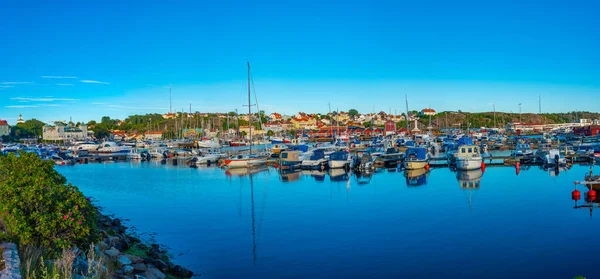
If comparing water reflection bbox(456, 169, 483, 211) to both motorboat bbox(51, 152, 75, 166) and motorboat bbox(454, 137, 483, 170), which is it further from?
motorboat bbox(51, 152, 75, 166)

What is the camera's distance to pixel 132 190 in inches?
1427

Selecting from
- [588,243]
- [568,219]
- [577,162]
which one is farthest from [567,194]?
[577,162]

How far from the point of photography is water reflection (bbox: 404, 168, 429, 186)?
36531 millimetres

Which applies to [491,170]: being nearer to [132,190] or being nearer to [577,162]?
[577,162]

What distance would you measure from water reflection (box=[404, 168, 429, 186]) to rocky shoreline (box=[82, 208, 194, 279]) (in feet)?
74.4

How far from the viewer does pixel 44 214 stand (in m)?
11.2

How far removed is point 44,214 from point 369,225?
45.9 ft

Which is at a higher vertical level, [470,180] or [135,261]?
[135,261]

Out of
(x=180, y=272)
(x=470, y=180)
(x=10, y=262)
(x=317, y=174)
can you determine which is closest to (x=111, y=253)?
(x=180, y=272)

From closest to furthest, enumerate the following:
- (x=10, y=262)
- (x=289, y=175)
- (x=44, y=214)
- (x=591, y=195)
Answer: (x=10, y=262)
(x=44, y=214)
(x=591, y=195)
(x=289, y=175)

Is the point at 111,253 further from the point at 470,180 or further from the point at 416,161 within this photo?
the point at 416,161

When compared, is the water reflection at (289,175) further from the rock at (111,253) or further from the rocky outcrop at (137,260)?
the rock at (111,253)

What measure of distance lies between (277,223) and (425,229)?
6.61m

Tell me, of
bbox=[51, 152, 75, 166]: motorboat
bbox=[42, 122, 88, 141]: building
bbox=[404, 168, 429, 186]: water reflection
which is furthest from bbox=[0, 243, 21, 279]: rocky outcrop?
bbox=[42, 122, 88, 141]: building
